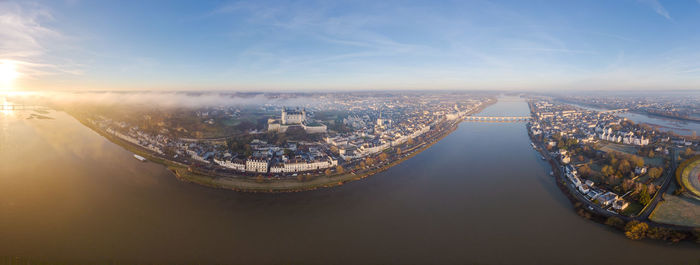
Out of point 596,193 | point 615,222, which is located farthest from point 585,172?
point 615,222

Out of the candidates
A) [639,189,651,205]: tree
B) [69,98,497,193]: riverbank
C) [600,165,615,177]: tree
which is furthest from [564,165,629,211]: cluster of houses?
[69,98,497,193]: riverbank

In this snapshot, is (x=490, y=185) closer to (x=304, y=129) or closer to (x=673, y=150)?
(x=673, y=150)

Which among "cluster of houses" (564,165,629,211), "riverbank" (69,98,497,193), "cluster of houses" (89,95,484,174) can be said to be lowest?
"cluster of houses" (564,165,629,211)

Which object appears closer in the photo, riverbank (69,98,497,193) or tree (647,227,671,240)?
tree (647,227,671,240)

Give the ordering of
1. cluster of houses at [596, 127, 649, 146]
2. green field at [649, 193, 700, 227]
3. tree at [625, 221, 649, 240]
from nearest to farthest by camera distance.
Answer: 1. tree at [625, 221, 649, 240]
2. green field at [649, 193, 700, 227]
3. cluster of houses at [596, 127, 649, 146]

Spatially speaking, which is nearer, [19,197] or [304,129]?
[19,197]

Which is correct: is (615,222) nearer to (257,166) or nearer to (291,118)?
(257,166)

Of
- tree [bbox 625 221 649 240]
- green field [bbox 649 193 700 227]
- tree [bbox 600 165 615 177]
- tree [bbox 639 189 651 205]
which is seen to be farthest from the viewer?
tree [bbox 600 165 615 177]

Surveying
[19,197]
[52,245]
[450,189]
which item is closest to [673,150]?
[450,189]

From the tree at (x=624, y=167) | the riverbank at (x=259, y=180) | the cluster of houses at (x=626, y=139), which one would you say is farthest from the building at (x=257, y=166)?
the cluster of houses at (x=626, y=139)

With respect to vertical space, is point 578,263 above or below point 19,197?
below

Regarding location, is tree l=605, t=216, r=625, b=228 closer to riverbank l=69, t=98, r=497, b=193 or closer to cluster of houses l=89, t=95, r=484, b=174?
riverbank l=69, t=98, r=497, b=193
